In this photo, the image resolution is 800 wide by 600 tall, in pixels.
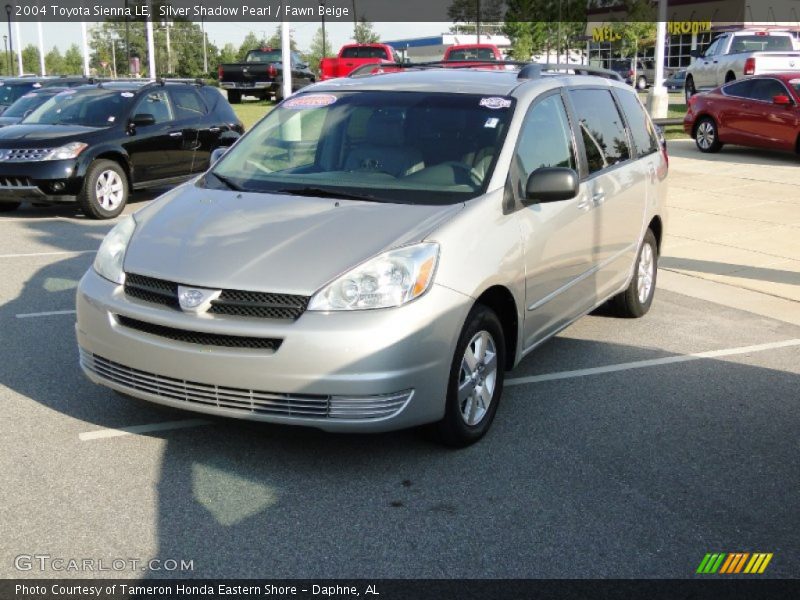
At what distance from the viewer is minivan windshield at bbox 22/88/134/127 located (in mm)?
12906

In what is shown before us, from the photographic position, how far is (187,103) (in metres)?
14.0

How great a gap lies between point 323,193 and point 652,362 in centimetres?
259

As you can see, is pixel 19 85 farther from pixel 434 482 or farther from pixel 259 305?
pixel 434 482

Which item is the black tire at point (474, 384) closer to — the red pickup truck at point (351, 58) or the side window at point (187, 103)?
the side window at point (187, 103)

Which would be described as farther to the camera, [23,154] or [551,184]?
[23,154]

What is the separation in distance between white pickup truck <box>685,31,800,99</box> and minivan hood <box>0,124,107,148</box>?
17.1 metres

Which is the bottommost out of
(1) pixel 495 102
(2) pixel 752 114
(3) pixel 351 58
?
(2) pixel 752 114

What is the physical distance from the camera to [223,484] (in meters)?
4.37

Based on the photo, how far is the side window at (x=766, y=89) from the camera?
17.4 meters

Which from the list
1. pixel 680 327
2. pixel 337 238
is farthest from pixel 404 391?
pixel 680 327

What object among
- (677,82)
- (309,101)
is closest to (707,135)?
(309,101)

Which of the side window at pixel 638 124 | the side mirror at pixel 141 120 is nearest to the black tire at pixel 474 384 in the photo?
the side window at pixel 638 124

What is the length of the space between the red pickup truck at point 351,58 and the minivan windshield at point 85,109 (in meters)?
17.9

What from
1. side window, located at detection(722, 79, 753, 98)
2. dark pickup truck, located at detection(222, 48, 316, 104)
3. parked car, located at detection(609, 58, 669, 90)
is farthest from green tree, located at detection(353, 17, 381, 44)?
side window, located at detection(722, 79, 753, 98)
